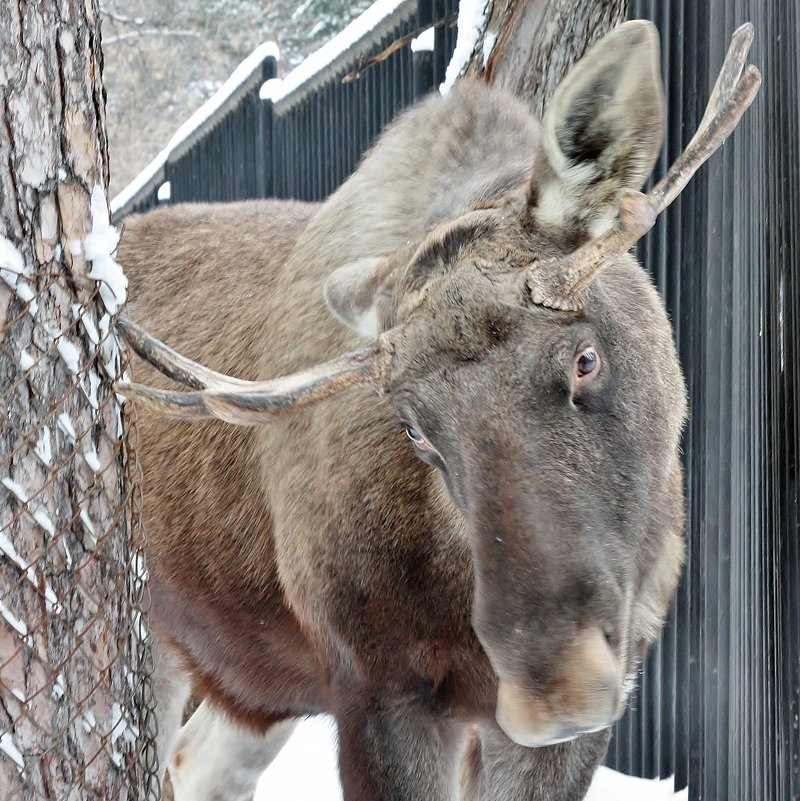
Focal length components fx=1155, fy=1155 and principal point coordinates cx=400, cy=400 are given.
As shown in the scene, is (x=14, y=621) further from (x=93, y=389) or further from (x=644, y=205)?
(x=644, y=205)

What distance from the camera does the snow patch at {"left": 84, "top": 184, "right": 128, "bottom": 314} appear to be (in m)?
2.49

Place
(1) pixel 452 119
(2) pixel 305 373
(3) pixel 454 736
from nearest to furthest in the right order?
(2) pixel 305 373, (3) pixel 454 736, (1) pixel 452 119

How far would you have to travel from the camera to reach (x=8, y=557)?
236cm

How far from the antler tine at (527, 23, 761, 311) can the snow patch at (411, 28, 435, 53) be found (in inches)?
169

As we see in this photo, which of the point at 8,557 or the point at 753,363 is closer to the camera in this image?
the point at 8,557

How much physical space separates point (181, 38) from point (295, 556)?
2385cm

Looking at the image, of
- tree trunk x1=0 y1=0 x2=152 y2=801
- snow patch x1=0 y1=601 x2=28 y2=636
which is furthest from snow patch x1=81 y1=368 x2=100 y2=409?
snow patch x1=0 y1=601 x2=28 y2=636

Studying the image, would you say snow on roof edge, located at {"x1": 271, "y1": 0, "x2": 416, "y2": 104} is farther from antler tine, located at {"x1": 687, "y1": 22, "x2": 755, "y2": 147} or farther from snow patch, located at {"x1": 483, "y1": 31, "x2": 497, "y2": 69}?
antler tine, located at {"x1": 687, "y1": 22, "x2": 755, "y2": 147}

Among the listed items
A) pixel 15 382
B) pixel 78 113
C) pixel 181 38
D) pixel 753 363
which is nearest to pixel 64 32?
pixel 78 113

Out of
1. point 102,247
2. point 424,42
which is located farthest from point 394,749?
point 424,42

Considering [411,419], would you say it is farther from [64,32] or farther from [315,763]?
[315,763]

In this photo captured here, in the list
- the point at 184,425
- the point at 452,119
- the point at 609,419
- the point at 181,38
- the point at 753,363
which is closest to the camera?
the point at 609,419

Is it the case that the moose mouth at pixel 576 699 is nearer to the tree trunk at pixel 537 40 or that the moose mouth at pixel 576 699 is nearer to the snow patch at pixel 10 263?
the snow patch at pixel 10 263

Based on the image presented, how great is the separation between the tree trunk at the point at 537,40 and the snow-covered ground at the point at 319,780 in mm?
2720
